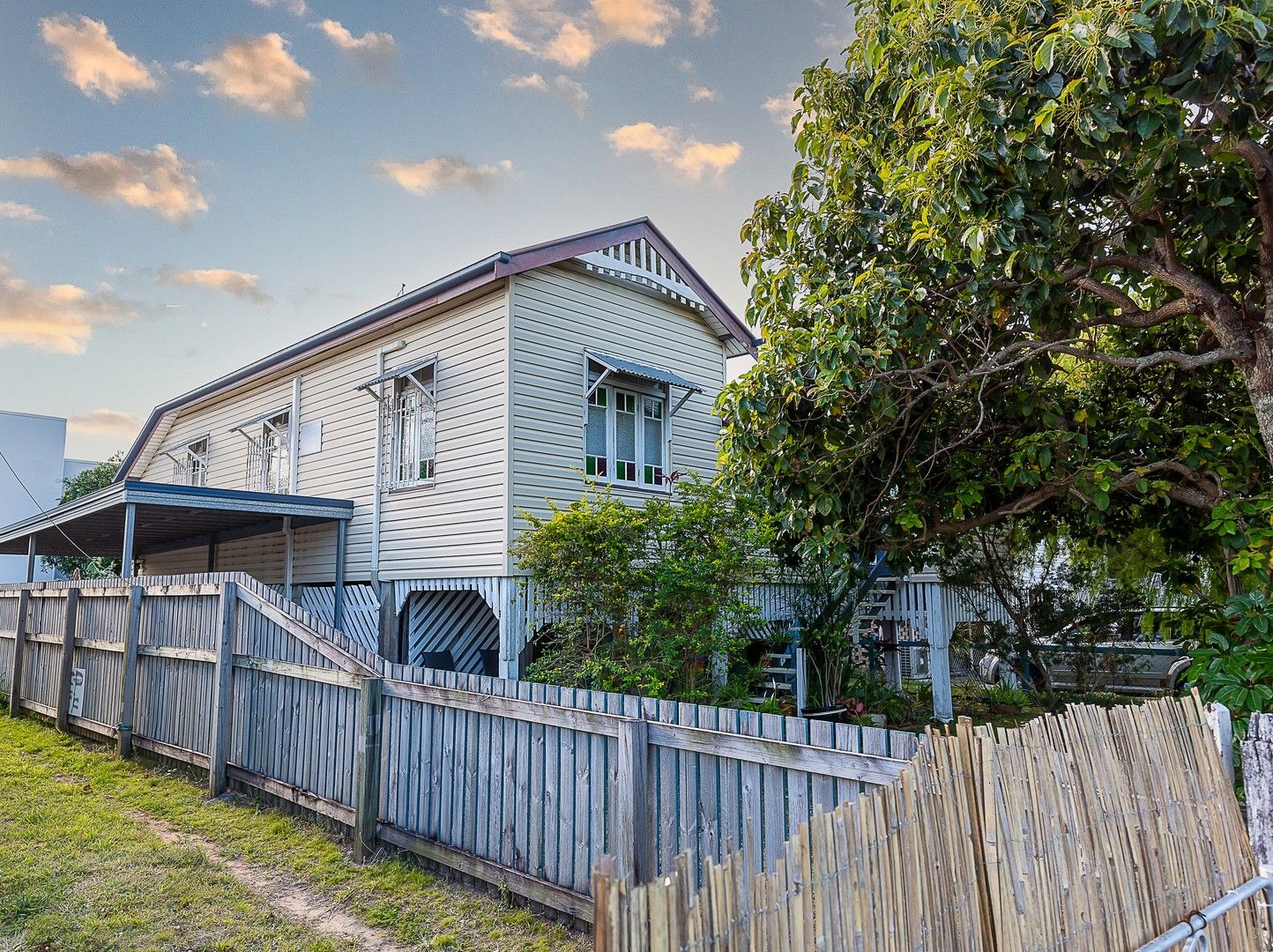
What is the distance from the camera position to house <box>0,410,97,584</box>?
30.2 metres

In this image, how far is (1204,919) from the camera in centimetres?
278

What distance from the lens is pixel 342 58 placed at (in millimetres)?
11953

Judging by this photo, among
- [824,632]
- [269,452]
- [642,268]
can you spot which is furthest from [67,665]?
[824,632]

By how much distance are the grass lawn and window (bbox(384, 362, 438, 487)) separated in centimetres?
548

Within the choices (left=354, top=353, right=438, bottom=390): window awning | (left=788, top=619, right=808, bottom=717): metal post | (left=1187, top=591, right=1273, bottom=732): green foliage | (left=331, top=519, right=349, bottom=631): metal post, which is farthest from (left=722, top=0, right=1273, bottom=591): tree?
(left=331, top=519, right=349, bottom=631): metal post

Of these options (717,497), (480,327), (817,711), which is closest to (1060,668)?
(817,711)

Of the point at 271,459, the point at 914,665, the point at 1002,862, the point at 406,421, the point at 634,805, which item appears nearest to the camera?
the point at 1002,862

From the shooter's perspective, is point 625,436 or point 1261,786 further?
point 625,436

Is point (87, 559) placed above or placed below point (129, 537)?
above

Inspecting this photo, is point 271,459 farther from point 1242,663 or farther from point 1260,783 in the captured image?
point 1260,783

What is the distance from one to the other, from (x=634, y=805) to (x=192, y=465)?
17.4 meters

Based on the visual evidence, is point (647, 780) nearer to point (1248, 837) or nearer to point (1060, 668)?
point (1248, 837)

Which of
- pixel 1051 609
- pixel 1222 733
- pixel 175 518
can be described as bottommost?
pixel 1222 733

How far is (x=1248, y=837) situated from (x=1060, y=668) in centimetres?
1097
